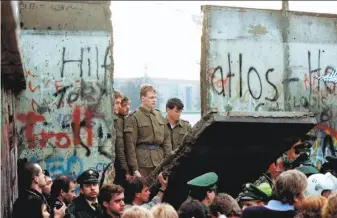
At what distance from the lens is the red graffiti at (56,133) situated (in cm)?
1052

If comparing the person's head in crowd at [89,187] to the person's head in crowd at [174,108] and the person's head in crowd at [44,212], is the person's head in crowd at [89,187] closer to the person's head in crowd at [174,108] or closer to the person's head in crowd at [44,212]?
the person's head in crowd at [44,212]

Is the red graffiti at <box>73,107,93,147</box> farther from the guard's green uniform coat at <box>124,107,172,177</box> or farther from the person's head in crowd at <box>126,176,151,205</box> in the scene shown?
the person's head in crowd at <box>126,176,151,205</box>

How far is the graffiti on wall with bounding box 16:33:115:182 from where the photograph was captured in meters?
10.5

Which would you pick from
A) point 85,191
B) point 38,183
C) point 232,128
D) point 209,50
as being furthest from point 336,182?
point 209,50

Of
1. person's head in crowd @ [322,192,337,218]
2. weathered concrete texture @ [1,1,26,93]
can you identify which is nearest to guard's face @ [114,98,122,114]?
weathered concrete texture @ [1,1,26,93]

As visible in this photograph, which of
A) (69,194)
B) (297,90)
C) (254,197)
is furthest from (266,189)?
(297,90)

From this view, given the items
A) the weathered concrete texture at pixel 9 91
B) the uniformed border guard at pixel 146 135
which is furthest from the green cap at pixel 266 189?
the uniformed border guard at pixel 146 135

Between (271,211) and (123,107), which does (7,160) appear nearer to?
(123,107)

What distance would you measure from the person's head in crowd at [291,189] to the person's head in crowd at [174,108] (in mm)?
4274

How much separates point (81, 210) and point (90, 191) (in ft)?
1.11

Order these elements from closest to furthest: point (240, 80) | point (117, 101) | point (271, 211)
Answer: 1. point (271, 211)
2. point (117, 101)
3. point (240, 80)

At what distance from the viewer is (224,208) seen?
7.13 m

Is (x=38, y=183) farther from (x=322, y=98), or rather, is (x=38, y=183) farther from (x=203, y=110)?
(x=322, y=98)

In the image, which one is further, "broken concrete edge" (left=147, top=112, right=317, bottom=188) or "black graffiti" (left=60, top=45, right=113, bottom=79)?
"black graffiti" (left=60, top=45, right=113, bottom=79)
